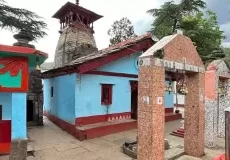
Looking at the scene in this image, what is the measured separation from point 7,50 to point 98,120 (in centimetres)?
708

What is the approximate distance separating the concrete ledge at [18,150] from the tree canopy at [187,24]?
65.1 feet

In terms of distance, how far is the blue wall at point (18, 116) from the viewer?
22.8ft

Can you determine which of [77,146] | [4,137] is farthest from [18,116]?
[77,146]

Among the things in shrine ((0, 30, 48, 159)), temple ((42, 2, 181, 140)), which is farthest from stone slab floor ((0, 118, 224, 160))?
shrine ((0, 30, 48, 159))

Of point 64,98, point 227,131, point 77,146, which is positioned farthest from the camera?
point 64,98

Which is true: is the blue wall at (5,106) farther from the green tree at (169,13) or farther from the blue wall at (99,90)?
the green tree at (169,13)

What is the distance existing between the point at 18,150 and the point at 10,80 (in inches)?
89.9

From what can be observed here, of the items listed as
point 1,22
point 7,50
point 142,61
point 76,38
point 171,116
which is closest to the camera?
point 7,50

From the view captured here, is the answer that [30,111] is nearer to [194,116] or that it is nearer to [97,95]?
[97,95]

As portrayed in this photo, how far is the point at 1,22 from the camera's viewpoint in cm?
1328

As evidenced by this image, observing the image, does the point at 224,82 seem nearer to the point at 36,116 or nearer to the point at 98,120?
the point at 98,120

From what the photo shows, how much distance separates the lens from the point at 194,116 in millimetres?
8906

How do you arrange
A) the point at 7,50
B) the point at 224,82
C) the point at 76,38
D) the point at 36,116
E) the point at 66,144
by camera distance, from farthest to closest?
the point at 76,38 < the point at 36,116 < the point at 224,82 < the point at 66,144 < the point at 7,50

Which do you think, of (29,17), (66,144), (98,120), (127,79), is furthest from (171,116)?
(29,17)
